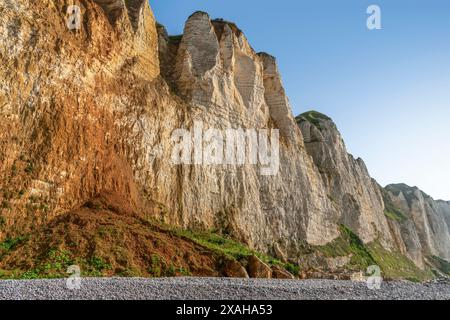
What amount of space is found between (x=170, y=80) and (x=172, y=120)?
5903 mm

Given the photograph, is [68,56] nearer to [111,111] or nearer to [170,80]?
[111,111]

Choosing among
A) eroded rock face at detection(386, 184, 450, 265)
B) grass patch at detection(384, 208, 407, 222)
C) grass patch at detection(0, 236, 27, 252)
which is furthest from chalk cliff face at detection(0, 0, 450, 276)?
eroded rock face at detection(386, 184, 450, 265)

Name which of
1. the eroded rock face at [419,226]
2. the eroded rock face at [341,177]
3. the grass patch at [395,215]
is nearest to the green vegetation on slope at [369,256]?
the eroded rock face at [341,177]

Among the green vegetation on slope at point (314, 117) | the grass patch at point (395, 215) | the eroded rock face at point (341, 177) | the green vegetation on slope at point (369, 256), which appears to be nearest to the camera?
the green vegetation on slope at point (369, 256)

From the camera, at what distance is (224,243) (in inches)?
1235

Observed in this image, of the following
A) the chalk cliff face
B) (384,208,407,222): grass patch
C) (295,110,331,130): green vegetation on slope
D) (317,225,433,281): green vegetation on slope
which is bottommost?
(317,225,433,281): green vegetation on slope

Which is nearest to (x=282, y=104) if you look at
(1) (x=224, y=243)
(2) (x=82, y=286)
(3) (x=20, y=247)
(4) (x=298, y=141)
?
(4) (x=298, y=141)

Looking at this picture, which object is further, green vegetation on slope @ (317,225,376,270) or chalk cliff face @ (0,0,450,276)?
green vegetation on slope @ (317,225,376,270)

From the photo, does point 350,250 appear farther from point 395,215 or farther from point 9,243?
point 9,243

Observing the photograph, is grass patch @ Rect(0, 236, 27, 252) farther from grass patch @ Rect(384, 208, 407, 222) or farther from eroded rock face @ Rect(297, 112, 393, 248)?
grass patch @ Rect(384, 208, 407, 222)

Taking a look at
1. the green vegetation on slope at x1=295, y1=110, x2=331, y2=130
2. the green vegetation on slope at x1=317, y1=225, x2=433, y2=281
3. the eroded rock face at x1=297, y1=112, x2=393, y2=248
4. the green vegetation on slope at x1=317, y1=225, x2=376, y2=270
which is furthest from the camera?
the green vegetation on slope at x1=295, y1=110, x2=331, y2=130

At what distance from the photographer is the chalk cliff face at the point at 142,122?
2214 cm

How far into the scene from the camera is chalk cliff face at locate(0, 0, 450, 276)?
22141mm

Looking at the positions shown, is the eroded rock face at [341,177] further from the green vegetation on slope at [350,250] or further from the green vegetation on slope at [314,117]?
the green vegetation on slope at [350,250]
